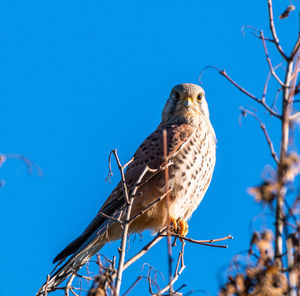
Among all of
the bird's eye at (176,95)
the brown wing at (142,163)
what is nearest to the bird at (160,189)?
the brown wing at (142,163)

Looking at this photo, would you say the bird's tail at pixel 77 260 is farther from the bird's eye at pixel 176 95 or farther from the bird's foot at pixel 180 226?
the bird's eye at pixel 176 95

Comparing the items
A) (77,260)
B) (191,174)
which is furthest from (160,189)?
(77,260)

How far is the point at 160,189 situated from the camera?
4.47 metres

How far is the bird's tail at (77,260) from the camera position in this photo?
12.8 ft

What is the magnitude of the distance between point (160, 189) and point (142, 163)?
35cm

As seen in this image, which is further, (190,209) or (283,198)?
(190,209)

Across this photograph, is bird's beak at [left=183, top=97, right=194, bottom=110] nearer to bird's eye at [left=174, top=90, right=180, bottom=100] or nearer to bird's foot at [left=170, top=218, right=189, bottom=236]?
bird's eye at [left=174, top=90, right=180, bottom=100]

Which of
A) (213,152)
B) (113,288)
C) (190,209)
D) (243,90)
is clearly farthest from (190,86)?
(113,288)

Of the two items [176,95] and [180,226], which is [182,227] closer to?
[180,226]

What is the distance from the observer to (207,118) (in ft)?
17.5

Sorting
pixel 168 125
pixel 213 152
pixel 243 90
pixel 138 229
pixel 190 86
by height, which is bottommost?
pixel 243 90

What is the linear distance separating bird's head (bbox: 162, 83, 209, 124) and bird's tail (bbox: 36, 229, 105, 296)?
56.9 inches

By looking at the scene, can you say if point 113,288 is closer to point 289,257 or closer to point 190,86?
point 289,257

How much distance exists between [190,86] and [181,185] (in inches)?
49.7
